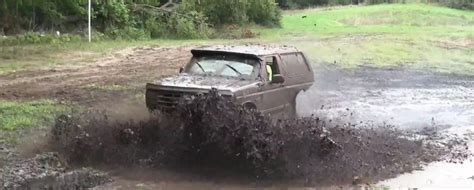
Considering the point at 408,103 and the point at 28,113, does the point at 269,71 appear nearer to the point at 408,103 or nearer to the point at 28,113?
the point at 28,113

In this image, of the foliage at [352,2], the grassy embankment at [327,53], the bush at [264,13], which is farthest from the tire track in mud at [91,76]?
the foliage at [352,2]

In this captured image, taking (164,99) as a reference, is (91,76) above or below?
below

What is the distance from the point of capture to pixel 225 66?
12195mm

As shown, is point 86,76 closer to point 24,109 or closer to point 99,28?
point 24,109

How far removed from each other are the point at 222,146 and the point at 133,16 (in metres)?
30.2

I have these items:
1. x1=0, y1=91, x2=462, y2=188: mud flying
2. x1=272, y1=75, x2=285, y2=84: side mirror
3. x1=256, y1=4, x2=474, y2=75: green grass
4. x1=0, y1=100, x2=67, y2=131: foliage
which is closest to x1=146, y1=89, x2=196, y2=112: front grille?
x1=0, y1=91, x2=462, y2=188: mud flying

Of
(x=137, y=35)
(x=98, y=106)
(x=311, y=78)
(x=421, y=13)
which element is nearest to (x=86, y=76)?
(x=98, y=106)

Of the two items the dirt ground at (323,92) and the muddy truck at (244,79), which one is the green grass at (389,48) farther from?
the muddy truck at (244,79)

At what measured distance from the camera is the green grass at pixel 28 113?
489 inches

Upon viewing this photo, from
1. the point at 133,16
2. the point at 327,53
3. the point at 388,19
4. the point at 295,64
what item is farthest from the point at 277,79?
the point at 388,19

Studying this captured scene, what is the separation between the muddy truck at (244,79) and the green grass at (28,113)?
250cm

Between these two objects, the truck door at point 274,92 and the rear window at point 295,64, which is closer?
the truck door at point 274,92

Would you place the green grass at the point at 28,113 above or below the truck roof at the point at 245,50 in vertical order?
below

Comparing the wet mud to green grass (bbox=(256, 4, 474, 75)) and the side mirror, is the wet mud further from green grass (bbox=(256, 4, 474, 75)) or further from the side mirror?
green grass (bbox=(256, 4, 474, 75))
